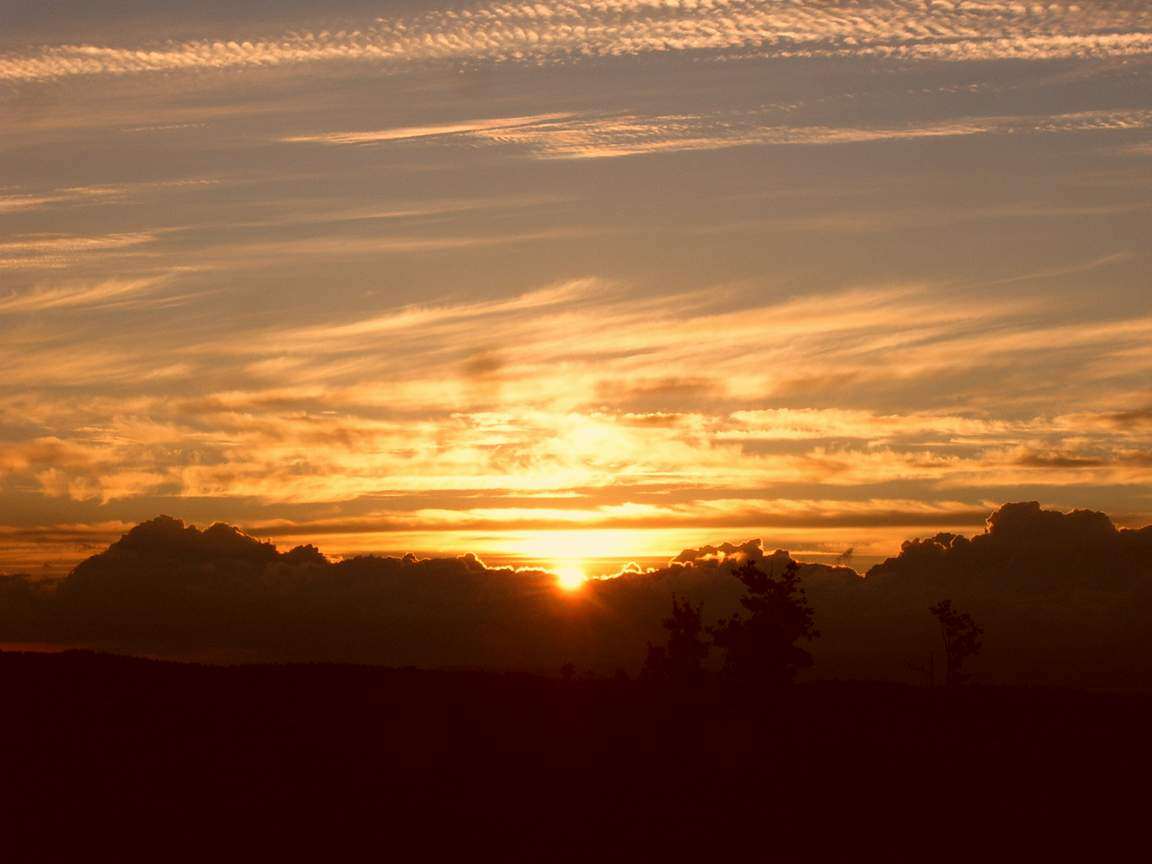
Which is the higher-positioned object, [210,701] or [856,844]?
[210,701]

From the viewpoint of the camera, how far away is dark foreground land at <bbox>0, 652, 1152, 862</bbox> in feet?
90.6

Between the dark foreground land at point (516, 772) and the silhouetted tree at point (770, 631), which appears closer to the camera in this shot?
the dark foreground land at point (516, 772)

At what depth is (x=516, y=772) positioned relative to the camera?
32.2 m

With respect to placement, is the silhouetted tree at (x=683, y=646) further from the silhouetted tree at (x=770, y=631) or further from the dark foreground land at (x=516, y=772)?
the dark foreground land at (x=516, y=772)

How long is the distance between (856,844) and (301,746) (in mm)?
12930

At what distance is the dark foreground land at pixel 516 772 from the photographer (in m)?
27.6

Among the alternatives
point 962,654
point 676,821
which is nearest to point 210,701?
point 676,821

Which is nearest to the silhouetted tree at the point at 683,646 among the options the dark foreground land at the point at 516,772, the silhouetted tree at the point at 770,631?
the silhouetted tree at the point at 770,631

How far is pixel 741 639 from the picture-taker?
87.2m

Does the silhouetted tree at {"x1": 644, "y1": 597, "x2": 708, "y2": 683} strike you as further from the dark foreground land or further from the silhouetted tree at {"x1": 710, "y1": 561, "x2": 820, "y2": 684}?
the dark foreground land

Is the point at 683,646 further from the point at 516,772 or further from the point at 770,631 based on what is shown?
the point at 516,772

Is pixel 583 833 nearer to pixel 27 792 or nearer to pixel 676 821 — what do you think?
pixel 676 821

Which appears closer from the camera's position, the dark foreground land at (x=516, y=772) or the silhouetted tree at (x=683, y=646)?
the dark foreground land at (x=516, y=772)

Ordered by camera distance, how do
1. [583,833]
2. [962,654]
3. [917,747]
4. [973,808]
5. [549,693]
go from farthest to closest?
1. [962,654]
2. [549,693]
3. [917,747]
4. [973,808]
5. [583,833]
